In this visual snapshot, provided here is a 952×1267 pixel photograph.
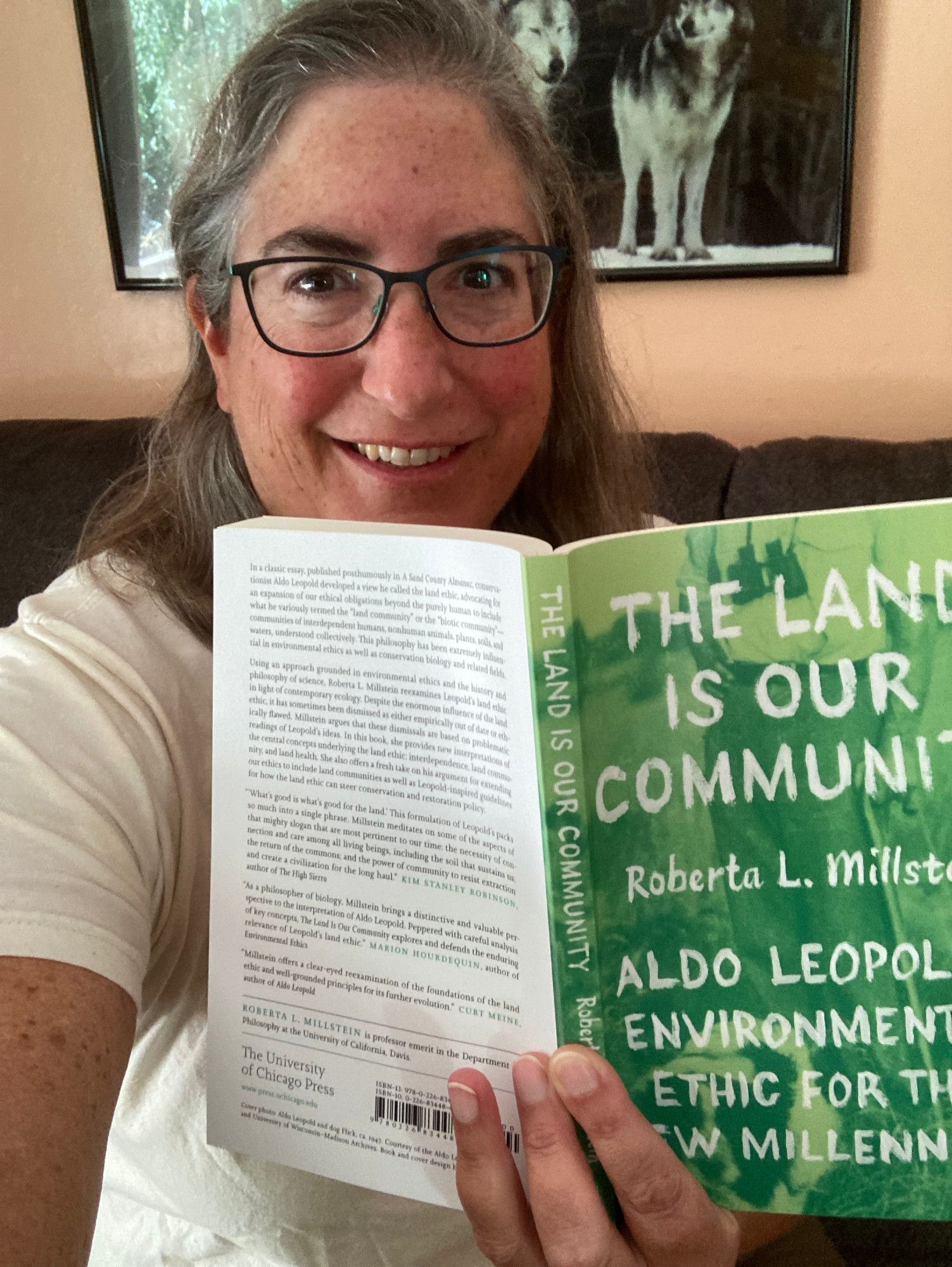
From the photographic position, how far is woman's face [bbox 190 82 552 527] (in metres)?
0.72

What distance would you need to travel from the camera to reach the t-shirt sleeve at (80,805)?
50cm

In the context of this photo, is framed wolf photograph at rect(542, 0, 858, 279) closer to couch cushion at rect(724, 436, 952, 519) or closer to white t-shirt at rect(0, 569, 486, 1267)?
couch cushion at rect(724, 436, 952, 519)

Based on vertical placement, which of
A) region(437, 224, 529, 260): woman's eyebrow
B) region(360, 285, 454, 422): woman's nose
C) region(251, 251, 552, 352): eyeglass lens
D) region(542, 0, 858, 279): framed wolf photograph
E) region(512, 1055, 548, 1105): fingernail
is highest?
region(542, 0, 858, 279): framed wolf photograph

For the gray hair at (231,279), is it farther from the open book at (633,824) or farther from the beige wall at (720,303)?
the beige wall at (720,303)

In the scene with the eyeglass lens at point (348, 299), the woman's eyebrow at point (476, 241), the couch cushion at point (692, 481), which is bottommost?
the couch cushion at point (692, 481)

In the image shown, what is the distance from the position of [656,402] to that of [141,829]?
1352 millimetres

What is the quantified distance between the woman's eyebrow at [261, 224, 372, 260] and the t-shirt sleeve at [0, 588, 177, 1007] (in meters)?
0.32

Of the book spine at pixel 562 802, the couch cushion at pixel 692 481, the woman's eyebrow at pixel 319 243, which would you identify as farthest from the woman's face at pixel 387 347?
the couch cushion at pixel 692 481

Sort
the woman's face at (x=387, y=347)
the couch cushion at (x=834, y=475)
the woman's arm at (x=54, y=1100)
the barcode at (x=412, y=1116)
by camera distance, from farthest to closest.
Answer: the couch cushion at (x=834, y=475) → the woman's face at (x=387, y=347) → the barcode at (x=412, y=1116) → the woman's arm at (x=54, y=1100)

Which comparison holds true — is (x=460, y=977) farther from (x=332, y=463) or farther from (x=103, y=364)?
(x=103, y=364)

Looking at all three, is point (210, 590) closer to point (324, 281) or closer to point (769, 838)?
point (324, 281)

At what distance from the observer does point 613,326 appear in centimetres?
169

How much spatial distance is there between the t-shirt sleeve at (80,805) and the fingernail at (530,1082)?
0.69 ft

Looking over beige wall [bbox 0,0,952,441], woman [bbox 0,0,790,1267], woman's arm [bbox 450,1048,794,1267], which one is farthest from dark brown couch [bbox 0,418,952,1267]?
woman's arm [bbox 450,1048,794,1267]
